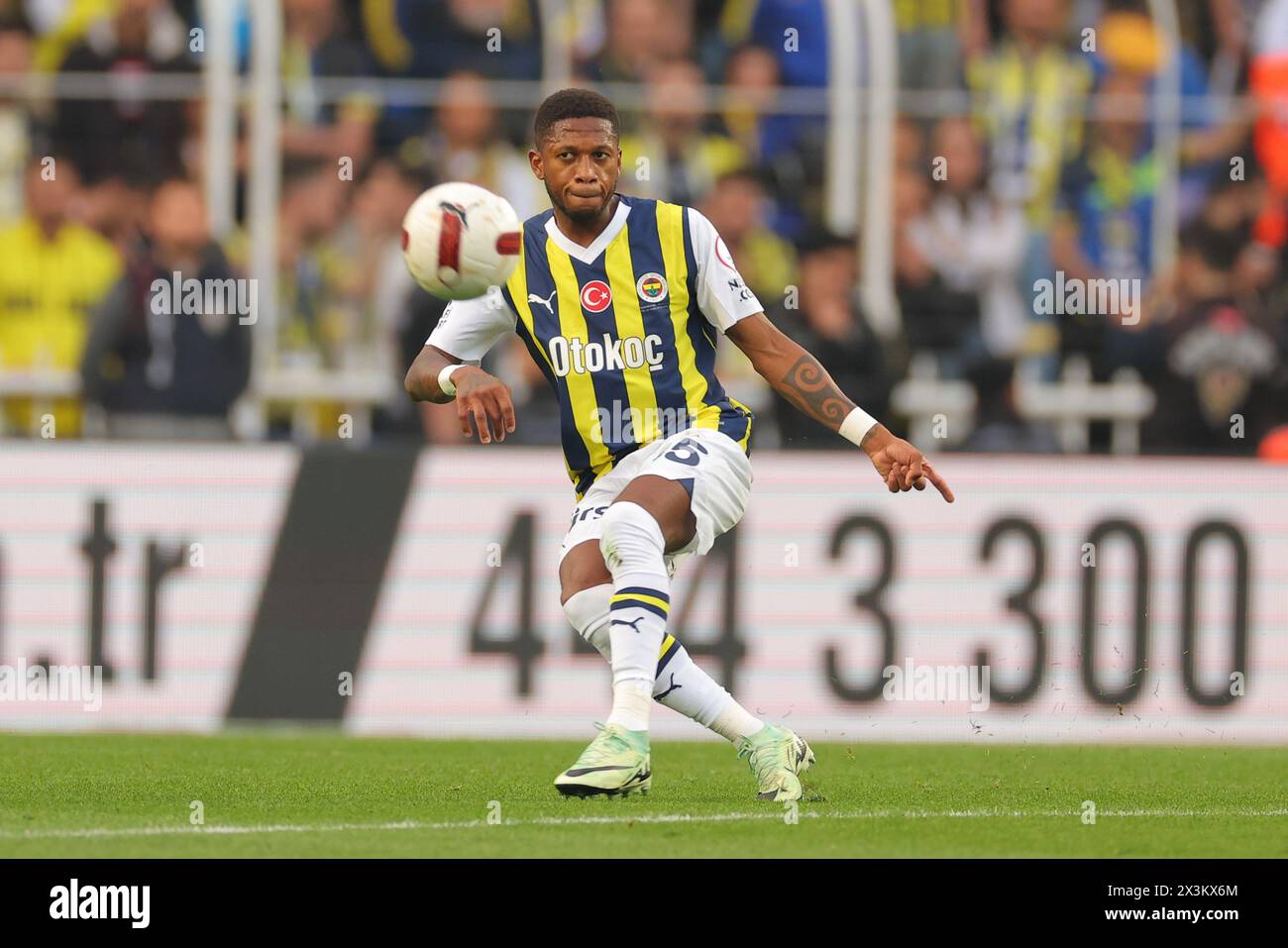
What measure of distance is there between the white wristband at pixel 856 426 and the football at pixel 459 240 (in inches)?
43.1

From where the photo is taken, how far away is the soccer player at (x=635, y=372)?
697cm

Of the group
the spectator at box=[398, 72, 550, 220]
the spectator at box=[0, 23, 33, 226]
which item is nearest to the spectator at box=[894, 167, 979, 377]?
the spectator at box=[398, 72, 550, 220]

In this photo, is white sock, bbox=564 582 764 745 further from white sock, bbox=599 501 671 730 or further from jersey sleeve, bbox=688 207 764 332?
jersey sleeve, bbox=688 207 764 332

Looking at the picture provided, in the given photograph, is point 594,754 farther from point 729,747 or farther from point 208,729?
point 208,729

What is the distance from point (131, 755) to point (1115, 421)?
6.92m

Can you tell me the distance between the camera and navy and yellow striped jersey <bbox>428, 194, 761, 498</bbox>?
719cm

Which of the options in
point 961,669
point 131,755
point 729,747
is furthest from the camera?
point 961,669

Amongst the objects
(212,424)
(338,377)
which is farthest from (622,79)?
(212,424)

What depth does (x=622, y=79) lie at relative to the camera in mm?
13688

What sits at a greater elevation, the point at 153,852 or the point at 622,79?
the point at 622,79

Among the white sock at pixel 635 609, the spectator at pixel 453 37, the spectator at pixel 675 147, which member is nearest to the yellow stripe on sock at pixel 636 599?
the white sock at pixel 635 609

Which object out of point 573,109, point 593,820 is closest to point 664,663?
point 593,820

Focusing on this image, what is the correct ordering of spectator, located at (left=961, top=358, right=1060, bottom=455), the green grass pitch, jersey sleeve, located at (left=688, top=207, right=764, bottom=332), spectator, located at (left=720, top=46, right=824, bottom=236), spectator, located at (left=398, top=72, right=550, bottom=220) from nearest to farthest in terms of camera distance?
1. the green grass pitch
2. jersey sleeve, located at (left=688, top=207, right=764, bottom=332)
3. spectator, located at (left=961, top=358, right=1060, bottom=455)
4. spectator, located at (left=398, top=72, right=550, bottom=220)
5. spectator, located at (left=720, top=46, right=824, bottom=236)

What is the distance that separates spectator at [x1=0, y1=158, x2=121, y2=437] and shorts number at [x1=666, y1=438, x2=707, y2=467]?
6.81 meters
